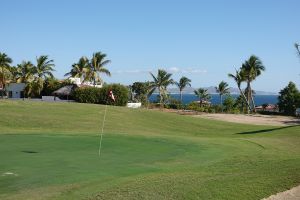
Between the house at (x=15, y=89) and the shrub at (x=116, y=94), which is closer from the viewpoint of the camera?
the shrub at (x=116, y=94)

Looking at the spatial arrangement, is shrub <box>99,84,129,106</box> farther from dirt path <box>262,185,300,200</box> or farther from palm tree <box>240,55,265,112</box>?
dirt path <box>262,185,300,200</box>

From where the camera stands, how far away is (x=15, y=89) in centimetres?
7119

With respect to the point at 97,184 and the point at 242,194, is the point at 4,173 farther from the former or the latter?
the point at 242,194

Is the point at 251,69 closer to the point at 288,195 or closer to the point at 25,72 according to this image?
the point at 25,72

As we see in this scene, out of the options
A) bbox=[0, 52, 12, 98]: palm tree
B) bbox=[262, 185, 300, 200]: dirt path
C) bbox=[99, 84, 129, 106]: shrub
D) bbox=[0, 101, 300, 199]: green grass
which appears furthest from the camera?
bbox=[0, 52, 12, 98]: palm tree

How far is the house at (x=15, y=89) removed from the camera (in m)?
70.6

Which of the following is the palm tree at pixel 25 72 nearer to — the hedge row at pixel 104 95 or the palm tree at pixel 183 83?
the hedge row at pixel 104 95

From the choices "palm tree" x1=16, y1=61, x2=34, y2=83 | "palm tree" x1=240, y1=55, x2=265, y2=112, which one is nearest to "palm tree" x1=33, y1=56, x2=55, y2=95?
"palm tree" x1=16, y1=61, x2=34, y2=83

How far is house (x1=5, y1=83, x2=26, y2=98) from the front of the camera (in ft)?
232

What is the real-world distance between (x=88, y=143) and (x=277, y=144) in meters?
11.7

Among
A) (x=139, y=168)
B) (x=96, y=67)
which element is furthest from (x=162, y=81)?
(x=139, y=168)

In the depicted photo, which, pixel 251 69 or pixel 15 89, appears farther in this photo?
pixel 251 69

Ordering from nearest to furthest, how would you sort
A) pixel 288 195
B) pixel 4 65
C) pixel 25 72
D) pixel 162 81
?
pixel 288 195
pixel 4 65
pixel 25 72
pixel 162 81

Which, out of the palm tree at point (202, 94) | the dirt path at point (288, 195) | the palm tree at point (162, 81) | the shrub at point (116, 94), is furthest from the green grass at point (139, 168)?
the palm tree at point (202, 94)
